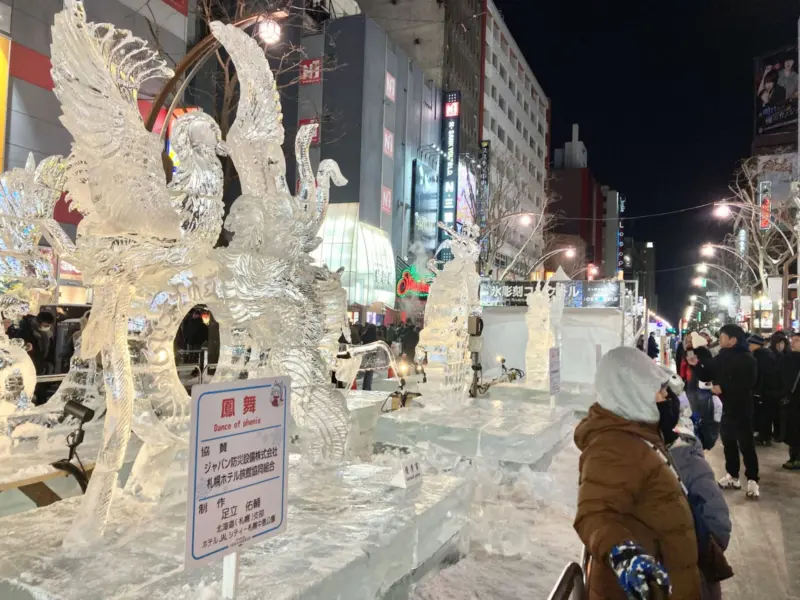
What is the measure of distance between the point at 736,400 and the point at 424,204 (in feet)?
70.0

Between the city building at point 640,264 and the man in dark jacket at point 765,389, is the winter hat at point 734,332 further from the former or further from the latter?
the city building at point 640,264

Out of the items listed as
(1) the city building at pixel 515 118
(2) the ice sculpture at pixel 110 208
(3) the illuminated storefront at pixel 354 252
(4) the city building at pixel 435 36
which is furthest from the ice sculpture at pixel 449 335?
(1) the city building at pixel 515 118

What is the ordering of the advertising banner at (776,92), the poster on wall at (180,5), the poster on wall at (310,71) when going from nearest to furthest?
the poster on wall at (310,71) → the poster on wall at (180,5) → the advertising banner at (776,92)

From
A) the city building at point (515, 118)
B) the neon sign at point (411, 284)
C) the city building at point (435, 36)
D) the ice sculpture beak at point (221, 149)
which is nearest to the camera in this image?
the ice sculpture beak at point (221, 149)

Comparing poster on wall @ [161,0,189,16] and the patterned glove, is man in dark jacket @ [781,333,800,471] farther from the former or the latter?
poster on wall @ [161,0,189,16]

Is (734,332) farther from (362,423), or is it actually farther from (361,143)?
(361,143)

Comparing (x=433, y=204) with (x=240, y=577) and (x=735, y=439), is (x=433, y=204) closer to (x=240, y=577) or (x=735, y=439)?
(x=735, y=439)

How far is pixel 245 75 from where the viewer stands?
4129 mm

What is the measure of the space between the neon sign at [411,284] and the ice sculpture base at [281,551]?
20.6 m

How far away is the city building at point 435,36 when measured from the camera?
2903cm

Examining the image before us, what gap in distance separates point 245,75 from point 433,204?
74.0 ft

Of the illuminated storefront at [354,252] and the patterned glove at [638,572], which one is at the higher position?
the illuminated storefront at [354,252]

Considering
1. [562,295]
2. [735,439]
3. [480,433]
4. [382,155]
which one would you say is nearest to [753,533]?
[735,439]

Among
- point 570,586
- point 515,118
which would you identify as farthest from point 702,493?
point 515,118
